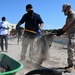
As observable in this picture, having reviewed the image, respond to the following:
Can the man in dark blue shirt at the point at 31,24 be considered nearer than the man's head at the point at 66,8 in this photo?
No

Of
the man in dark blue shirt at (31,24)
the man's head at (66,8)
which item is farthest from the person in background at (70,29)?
the man in dark blue shirt at (31,24)

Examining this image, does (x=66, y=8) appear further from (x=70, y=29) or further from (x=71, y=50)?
(x=71, y=50)

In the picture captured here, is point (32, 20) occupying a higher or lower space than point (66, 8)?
lower

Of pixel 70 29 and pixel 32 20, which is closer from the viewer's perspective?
pixel 70 29

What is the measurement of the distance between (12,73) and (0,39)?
11167mm

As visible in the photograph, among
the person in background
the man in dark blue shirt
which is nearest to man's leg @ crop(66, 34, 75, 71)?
the person in background

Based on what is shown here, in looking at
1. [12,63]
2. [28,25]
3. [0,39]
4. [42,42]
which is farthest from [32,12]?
[0,39]

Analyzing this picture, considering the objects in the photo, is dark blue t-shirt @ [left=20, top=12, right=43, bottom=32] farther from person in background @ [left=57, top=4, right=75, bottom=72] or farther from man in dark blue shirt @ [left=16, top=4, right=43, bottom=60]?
person in background @ [left=57, top=4, right=75, bottom=72]

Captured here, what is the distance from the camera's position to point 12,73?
15.7ft

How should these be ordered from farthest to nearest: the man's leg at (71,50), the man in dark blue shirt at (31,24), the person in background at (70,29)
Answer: the man in dark blue shirt at (31,24), the man's leg at (71,50), the person in background at (70,29)

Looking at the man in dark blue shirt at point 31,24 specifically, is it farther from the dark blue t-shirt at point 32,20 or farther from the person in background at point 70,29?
the person in background at point 70,29

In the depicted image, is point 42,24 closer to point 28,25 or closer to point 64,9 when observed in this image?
point 28,25

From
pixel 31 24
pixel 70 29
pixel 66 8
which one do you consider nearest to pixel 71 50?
pixel 70 29

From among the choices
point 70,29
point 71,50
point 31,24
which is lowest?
point 71,50
